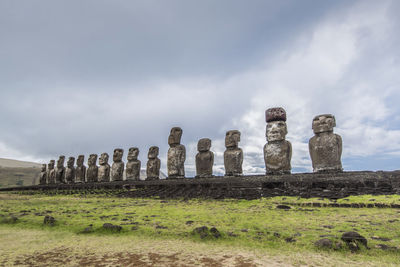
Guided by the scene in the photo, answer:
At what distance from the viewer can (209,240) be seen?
328cm

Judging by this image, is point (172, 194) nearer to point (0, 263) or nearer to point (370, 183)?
point (370, 183)

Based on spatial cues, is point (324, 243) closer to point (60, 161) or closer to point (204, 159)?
point (204, 159)

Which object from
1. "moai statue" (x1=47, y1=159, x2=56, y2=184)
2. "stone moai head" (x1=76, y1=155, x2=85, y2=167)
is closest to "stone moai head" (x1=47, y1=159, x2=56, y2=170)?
"moai statue" (x1=47, y1=159, x2=56, y2=184)

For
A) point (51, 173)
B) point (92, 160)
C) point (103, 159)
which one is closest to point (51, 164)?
point (51, 173)

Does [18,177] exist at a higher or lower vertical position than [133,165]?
lower

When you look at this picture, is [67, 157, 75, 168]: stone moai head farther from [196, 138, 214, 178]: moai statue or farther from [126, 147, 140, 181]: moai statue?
[196, 138, 214, 178]: moai statue

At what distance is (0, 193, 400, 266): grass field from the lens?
262cm

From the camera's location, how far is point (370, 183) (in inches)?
259

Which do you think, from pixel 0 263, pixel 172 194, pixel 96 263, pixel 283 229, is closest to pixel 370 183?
pixel 283 229

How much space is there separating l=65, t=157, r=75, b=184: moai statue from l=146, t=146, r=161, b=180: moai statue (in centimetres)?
1017

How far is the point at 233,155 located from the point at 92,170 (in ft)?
41.0

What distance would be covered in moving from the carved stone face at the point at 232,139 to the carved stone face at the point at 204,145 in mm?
986

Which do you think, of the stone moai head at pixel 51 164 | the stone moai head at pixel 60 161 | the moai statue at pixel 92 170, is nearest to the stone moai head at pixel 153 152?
the moai statue at pixel 92 170

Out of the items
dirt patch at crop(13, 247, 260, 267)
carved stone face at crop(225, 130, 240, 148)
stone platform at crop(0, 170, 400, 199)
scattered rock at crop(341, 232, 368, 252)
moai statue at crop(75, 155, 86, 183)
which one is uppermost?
carved stone face at crop(225, 130, 240, 148)
